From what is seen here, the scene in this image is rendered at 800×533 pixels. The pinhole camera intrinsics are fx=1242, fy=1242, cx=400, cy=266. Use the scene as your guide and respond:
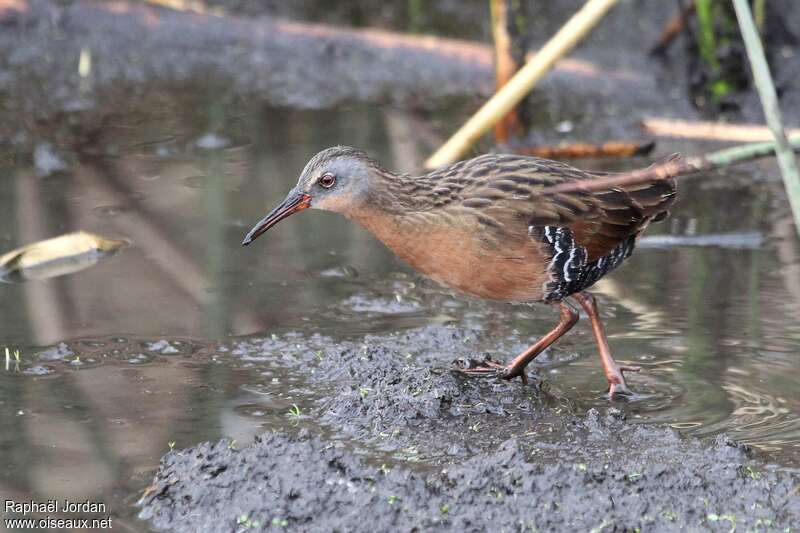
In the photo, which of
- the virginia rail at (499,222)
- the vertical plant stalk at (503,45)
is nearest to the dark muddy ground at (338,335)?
the virginia rail at (499,222)

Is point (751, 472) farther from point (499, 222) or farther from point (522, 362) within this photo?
point (499, 222)

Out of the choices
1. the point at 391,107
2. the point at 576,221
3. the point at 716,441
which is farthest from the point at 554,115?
the point at 716,441

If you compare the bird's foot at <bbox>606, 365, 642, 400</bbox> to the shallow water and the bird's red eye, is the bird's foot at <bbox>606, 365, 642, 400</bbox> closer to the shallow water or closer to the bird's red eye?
the shallow water

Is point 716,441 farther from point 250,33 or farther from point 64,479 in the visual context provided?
point 250,33

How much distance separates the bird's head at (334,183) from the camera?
4402 mm

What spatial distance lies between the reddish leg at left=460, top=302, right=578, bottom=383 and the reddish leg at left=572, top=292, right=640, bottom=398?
62mm

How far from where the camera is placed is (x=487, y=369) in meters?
4.45

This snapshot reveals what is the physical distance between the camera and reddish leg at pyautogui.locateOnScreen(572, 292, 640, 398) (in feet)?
14.2

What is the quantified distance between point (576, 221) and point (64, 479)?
75.4 inches

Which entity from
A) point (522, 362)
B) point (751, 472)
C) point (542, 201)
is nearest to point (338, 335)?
point (522, 362)

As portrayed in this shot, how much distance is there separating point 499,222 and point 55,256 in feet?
7.24

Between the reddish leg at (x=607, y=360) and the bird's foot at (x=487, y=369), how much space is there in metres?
0.29

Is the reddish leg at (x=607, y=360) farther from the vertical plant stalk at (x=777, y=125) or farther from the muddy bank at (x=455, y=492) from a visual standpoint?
the vertical plant stalk at (x=777, y=125)

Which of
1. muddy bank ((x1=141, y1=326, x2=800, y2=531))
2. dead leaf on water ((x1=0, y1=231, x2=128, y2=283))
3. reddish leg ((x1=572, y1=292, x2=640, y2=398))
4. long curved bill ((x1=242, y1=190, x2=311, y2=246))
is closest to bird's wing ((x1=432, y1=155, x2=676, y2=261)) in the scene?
reddish leg ((x1=572, y1=292, x2=640, y2=398))
